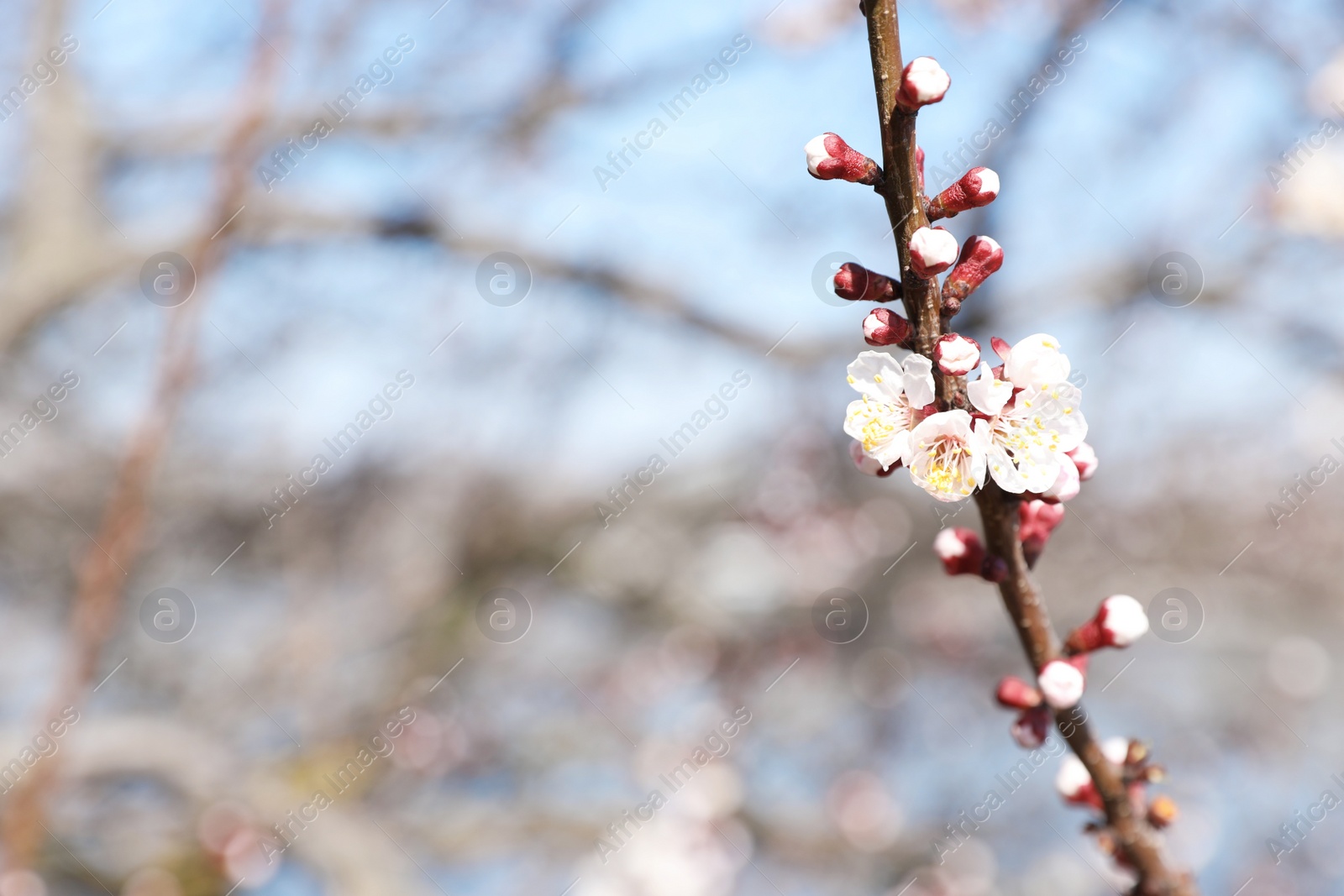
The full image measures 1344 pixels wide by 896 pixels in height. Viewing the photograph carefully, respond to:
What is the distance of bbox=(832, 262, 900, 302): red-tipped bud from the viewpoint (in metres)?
0.69

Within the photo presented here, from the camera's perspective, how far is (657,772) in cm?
433

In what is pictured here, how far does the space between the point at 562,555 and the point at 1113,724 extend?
11.9 feet

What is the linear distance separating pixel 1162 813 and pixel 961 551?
362mm

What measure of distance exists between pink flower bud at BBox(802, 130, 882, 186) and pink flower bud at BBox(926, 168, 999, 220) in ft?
0.19

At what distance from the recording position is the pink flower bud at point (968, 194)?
651mm

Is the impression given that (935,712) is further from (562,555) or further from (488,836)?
(488,836)

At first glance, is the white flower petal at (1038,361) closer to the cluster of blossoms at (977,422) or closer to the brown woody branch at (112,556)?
the cluster of blossoms at (977,422)

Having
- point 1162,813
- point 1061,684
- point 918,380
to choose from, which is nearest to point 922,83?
point 918,380

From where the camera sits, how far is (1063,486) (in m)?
0.73

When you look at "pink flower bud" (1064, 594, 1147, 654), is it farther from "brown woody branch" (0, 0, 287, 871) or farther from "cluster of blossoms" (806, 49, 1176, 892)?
"brown woody branch" (0, 0, 287, 871)

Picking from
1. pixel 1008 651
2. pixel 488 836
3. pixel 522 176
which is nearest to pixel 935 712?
pixel 1008 651

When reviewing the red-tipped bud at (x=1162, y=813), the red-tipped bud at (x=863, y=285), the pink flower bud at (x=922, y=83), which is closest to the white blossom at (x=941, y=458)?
the red-tipped bud at (x=863, y=285)

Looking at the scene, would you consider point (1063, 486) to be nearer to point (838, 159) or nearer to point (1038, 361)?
point (1038, 361)

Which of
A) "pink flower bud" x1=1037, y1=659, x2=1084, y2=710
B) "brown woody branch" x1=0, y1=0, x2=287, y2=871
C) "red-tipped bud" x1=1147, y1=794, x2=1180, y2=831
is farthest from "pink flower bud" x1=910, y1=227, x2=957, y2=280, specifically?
"brown woody branch" x1=0, y1=0, x2=287, y2=871
